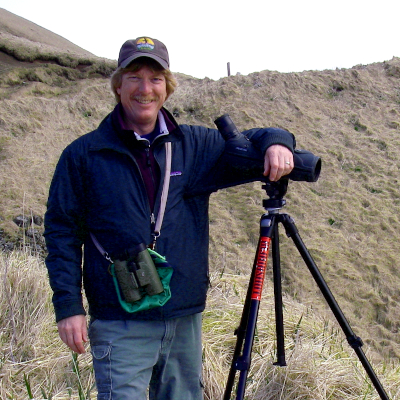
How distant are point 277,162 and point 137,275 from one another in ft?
2.33

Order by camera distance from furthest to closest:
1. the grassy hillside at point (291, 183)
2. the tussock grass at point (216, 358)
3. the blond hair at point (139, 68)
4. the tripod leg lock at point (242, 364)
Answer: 1. the grassy hillside at point (291, 183)
2. the tussock grass at point (216, 358)
3. the blond hair at point (139, 68)
4. the tripod leg lock at point (242, 364)

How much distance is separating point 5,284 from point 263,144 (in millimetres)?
2120

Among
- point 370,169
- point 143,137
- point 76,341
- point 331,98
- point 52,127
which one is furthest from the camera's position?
point 331,98

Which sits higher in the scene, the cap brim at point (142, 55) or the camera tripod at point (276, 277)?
the cap brim at point (142, 55)

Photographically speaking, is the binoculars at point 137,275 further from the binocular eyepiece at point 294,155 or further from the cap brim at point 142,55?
the cap brim at point 142,55

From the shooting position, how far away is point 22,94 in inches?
393

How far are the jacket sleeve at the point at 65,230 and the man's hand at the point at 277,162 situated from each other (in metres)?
0.77

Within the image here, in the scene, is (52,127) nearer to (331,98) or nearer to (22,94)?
(22,94)

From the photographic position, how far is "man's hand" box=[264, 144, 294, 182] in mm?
2008

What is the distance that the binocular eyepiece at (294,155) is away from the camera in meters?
2.08

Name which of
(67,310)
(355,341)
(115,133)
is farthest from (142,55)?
(355,341)

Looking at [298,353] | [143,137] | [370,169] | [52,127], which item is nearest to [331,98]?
[370,169]

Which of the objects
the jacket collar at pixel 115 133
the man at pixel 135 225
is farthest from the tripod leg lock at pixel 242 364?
the jacket collar at pixel 115 133

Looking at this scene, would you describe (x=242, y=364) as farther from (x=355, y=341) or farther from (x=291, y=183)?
(x=291, y=183)
